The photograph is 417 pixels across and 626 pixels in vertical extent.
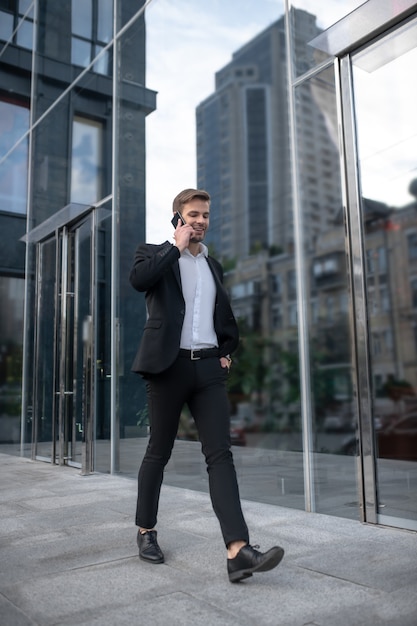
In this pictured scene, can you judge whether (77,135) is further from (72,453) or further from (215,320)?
(215,320)

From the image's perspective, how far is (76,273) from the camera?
19.9 ft

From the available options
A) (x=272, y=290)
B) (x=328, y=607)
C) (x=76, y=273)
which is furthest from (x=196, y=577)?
(x=272, y=290)

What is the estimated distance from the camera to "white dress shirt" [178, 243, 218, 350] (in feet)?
7.82

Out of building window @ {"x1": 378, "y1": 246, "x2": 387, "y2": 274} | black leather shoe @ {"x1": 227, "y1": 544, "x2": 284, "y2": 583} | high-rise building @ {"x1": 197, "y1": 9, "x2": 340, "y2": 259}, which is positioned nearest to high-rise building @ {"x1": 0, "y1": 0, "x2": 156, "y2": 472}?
black leather shoe @ {"x1": 227, "y1": 544, "x2": 284, "y2": 583}

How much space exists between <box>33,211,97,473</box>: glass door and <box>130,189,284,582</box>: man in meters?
3.18

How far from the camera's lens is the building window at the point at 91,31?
6.29 meters

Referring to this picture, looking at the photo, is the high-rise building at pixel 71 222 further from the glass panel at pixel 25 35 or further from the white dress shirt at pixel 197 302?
the white dress shirt at pixel 197 302

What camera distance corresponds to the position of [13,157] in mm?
8484

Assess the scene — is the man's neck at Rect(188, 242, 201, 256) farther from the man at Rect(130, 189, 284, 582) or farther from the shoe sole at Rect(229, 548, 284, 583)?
the shoe sole at Rect(229, 548, 284, 583)

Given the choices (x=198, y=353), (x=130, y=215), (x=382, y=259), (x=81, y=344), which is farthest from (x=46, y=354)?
(x=382, y=259)

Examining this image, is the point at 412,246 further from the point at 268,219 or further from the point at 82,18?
the point at 82,18

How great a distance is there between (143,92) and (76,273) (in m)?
1.92

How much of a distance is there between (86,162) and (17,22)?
3.57 meters

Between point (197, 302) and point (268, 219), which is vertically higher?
point (268, 219)
